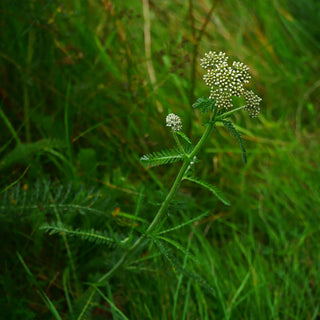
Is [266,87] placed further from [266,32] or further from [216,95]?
[216,95]

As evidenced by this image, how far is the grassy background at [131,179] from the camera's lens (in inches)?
76.9

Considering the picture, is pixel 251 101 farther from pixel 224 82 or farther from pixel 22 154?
pixel 22 154

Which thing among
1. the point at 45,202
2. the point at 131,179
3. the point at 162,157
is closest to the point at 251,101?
the point at 162,157

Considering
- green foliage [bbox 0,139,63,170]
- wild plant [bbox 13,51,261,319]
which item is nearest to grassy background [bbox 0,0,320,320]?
green foliage [bbox 0,139,63,170]

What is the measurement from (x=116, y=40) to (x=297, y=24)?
6.40 feet

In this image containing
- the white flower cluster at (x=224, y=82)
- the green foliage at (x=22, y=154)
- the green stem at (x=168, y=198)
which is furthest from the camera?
the green foliage at (x=22, y=154)

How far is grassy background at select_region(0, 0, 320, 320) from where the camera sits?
1953mm

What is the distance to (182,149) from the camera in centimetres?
135

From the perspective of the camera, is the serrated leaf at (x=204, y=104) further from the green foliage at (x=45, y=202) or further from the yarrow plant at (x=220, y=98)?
the green foliage at (x=45, y=202)

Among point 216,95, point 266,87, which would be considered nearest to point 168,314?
point 216,95

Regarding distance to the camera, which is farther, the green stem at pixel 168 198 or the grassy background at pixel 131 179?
the grassy background at pixel 131 179

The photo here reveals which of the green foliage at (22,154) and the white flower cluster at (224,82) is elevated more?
the green foliage at (22,154)

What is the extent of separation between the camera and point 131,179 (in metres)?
2.49

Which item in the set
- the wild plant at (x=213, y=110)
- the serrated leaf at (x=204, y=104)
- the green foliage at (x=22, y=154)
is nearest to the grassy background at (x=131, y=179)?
the green foliage at (x=22, y=154)
